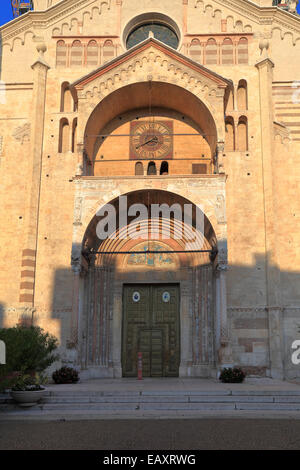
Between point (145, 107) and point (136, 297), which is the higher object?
point (145, 107)

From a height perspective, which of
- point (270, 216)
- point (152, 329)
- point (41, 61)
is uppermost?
point (41, 61)

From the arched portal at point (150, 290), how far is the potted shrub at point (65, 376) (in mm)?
1664

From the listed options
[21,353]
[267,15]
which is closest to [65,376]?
[21,353]

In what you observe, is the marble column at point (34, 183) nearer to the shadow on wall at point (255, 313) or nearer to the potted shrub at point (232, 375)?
the shadow on wall at point (255, 313)

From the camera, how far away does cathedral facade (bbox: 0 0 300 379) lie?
1605 centimetres

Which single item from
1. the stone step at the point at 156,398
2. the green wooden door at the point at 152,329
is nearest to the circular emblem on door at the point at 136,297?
the green wooden door at the point at 152,329

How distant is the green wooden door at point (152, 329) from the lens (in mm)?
16984

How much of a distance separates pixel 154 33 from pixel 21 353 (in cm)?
1439

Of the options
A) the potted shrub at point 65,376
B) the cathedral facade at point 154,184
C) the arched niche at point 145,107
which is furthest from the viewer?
the arched niche at point 145,107

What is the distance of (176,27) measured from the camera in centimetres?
1908

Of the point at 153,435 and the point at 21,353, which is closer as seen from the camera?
the point at 153,435

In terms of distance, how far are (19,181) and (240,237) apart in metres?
8.21

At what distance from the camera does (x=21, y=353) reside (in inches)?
433

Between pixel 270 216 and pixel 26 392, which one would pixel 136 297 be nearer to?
pixel 270 216
